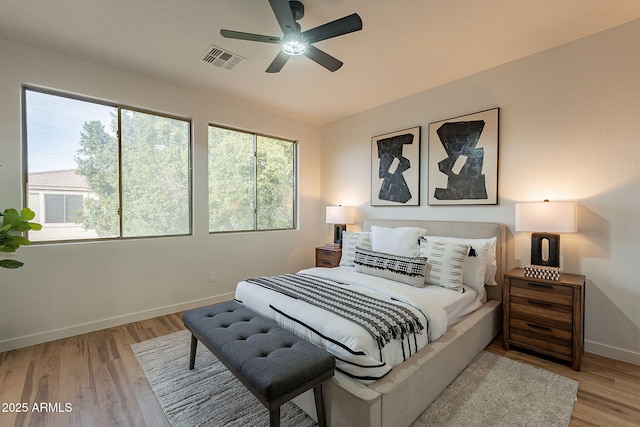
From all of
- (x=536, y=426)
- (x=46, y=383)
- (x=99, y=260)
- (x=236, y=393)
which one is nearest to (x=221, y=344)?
(x=236, y=393)

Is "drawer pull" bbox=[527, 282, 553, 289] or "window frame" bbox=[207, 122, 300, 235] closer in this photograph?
"drawer pull" bbox=[527, 282, 553, 289]

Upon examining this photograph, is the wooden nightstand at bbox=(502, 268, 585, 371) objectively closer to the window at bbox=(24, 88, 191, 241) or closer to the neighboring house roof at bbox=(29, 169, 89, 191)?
the window at bbox=(24, 88, 191, 241)

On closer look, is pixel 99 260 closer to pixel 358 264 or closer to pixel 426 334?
pixel 358 264

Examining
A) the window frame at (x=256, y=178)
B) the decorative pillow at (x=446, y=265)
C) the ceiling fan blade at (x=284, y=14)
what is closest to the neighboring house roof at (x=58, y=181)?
the window frame at (x=256, y=178)

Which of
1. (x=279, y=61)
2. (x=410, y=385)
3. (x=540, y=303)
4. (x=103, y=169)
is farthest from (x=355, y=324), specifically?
(x=103, y=169)

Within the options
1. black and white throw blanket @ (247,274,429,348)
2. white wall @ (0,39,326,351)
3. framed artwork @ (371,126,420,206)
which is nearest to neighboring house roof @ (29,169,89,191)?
white wall @ (0,39,326,351)

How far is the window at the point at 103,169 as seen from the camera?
9.17ft

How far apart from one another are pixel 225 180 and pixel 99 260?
174cm

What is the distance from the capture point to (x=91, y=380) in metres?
2.14

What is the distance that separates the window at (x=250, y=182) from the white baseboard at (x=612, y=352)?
3846 mm

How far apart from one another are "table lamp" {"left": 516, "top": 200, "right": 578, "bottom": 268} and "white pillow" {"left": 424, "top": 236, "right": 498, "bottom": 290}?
1.03ft

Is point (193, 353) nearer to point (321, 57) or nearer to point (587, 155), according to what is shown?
point (321, 57)

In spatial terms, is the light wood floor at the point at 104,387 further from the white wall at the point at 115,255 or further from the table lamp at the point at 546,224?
the table lamp at the point at 546,224

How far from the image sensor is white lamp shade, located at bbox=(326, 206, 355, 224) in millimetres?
4312
